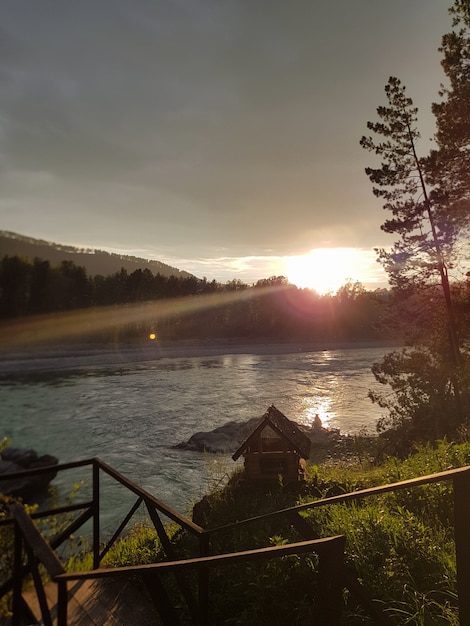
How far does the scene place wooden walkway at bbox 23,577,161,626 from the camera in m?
5.13

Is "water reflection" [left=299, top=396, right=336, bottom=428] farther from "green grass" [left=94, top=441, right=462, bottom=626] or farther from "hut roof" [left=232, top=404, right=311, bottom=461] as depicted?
"green grass" [left=94, top=441, right=462, bottom=626]

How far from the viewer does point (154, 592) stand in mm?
3898

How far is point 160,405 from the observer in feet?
111

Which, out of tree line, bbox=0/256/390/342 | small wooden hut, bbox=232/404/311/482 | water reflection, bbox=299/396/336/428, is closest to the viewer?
small wooden hut, bbox=232/404/311/482

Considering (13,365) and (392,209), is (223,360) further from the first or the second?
(392,209)

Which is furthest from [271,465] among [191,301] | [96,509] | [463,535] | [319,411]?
[191,301]

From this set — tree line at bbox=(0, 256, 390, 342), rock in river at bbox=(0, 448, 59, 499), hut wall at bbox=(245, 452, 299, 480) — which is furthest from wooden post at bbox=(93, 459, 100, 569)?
tree line at bbox=(0, 256, 390, 342)

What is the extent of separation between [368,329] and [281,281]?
4295cm

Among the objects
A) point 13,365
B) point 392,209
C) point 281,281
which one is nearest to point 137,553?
point 392,209

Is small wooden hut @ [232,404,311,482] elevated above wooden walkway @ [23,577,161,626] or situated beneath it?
elevated above

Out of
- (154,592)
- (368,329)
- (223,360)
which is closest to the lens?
(154,592)

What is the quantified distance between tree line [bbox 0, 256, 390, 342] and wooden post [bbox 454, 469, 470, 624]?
82121 mm

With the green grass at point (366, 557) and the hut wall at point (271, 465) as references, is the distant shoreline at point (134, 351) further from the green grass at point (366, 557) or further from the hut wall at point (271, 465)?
the green grass at point (366, 557)

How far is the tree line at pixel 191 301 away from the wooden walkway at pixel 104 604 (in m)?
78.0
